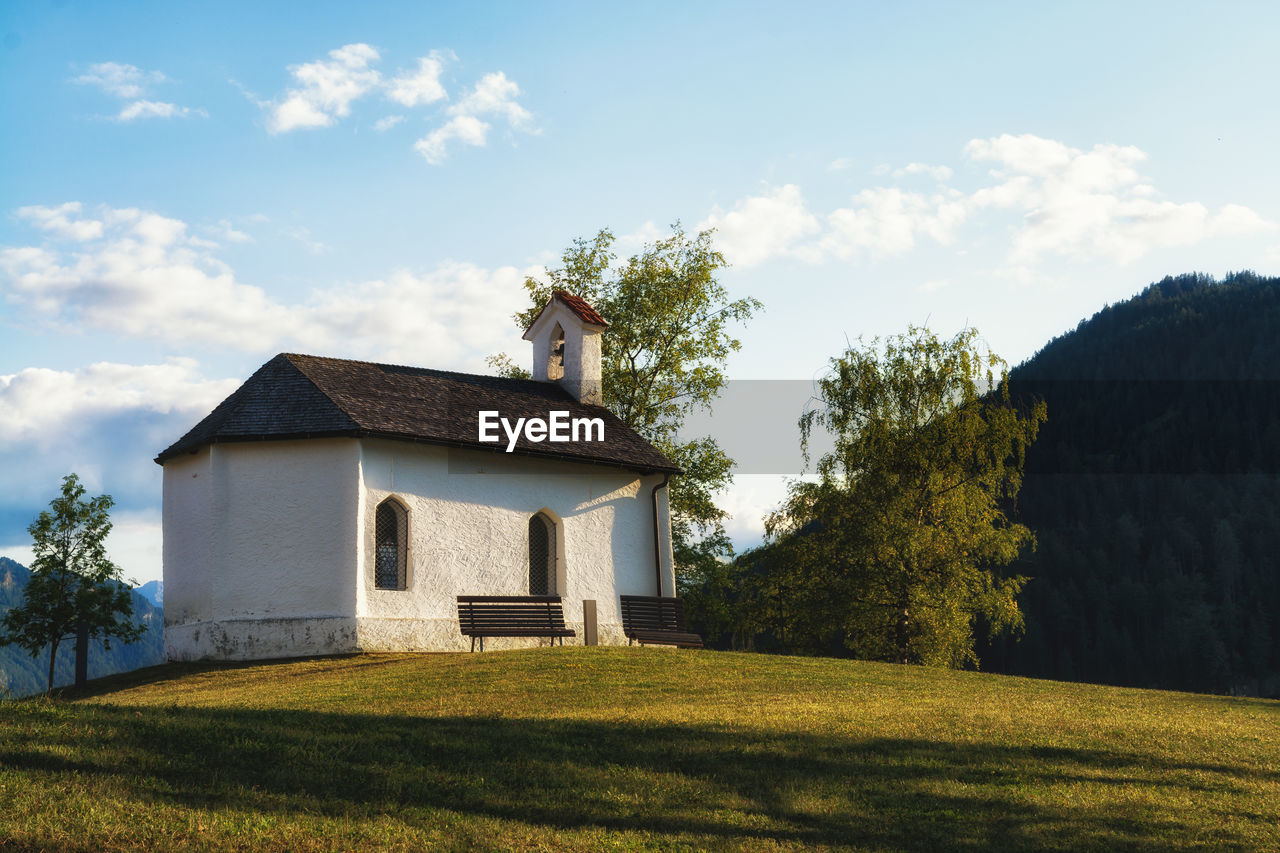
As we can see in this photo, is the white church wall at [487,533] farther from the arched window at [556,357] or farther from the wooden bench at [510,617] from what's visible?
the arched window at [556,357]

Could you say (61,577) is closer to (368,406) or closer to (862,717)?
(368,406)

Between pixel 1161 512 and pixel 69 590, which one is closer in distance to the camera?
pixel 69 590

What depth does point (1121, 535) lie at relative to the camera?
11344cm

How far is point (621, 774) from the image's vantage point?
32.8ft

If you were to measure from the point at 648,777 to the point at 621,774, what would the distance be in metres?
0.26

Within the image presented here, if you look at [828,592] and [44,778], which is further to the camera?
[828,592]

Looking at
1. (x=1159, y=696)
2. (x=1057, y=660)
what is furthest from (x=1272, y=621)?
(x=1159, y=696)

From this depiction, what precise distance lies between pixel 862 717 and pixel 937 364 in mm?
25159

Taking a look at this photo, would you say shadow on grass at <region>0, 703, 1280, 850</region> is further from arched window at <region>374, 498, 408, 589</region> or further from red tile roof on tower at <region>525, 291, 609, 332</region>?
red tile roof on tower at <region>525, 291, 609, 332</region>

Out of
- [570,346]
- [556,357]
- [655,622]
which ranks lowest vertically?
[655,622]

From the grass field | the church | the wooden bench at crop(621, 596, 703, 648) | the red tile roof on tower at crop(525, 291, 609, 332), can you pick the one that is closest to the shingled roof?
the church

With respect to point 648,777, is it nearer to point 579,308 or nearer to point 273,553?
point 273,553

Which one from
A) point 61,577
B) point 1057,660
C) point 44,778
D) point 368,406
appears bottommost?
point 1057,660

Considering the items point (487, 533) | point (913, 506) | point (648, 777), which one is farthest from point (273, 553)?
point (913, 506)
